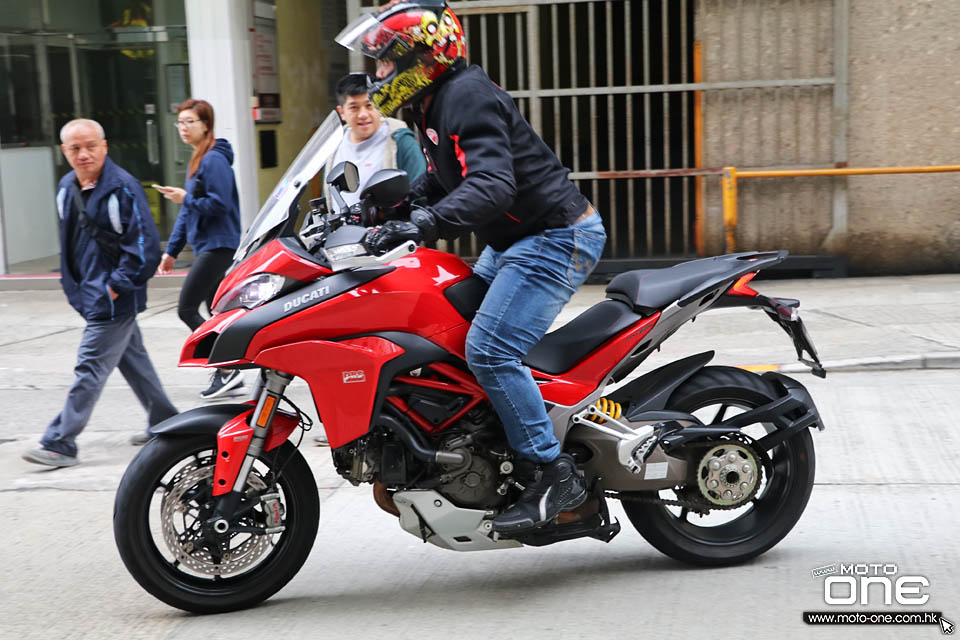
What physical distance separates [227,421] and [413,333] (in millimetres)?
691

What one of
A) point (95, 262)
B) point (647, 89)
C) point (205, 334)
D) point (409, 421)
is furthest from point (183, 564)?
point (647, 89)

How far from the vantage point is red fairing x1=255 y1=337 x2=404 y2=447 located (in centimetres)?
394

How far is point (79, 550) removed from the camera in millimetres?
4957

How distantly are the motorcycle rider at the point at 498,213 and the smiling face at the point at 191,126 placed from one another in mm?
3637

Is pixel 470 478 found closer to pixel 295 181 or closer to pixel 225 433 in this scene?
pixel 225 433

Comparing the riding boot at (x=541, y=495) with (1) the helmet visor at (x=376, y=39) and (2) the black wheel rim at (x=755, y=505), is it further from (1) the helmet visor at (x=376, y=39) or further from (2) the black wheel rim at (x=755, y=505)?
(1) the helmet visor at (x=376, y=39)

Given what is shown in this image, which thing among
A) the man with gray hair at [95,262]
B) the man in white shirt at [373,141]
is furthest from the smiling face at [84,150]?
the man in white shirt at [373,141]

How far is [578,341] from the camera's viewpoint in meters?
4.24

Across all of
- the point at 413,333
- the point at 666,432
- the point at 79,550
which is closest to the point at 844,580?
the point at 666,432

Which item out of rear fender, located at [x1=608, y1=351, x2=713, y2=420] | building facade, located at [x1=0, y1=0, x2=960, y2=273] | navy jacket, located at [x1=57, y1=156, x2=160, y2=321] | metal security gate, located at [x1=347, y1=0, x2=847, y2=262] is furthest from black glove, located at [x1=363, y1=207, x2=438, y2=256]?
metal security gate, located at [x1=347, y1=0, x2=847, y2=262]

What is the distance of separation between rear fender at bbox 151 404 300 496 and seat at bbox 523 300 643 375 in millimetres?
913

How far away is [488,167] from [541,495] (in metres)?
Answer: 1.11

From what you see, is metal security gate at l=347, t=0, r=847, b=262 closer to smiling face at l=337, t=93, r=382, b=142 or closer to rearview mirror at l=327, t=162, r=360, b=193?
smiling face at l=337, t=93, r=382, b=142

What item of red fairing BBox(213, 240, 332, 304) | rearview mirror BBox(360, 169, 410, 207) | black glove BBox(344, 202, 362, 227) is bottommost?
red fairing BBox(213, 240, 332, 304)
